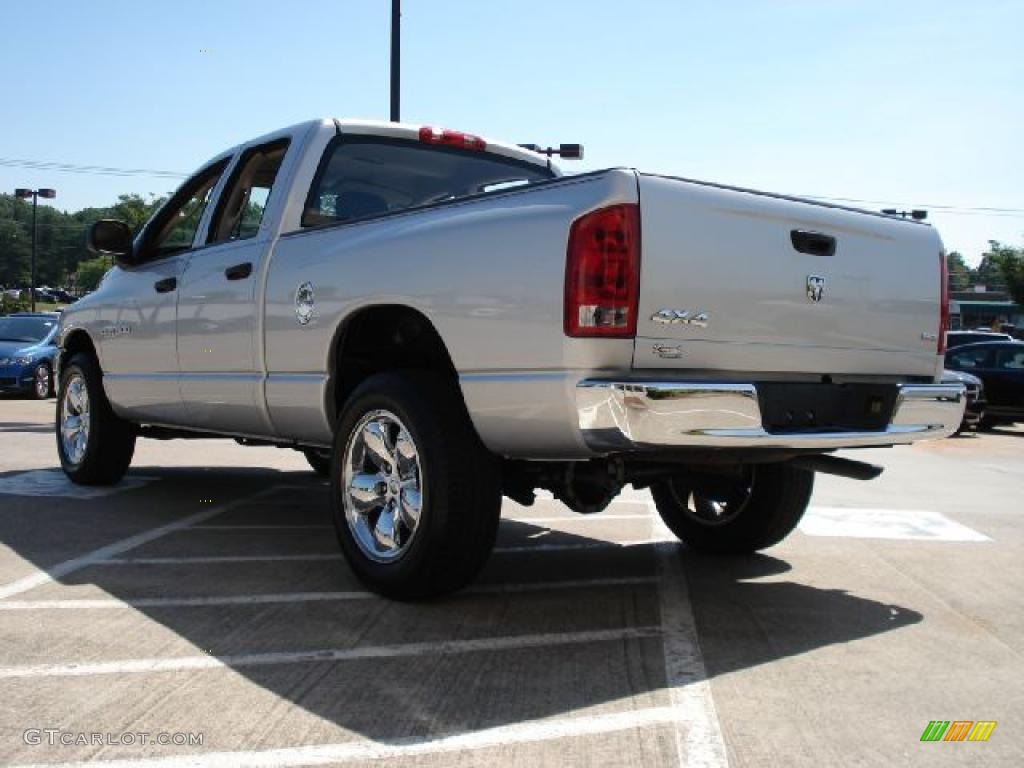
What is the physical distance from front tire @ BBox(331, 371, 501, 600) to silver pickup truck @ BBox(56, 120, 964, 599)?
0.01m

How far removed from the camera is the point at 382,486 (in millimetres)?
4387

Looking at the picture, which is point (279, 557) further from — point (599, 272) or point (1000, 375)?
point (1000, 375)

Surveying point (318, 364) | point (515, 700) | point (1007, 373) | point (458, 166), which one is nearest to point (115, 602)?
point (318, 364)

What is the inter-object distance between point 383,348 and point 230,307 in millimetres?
991

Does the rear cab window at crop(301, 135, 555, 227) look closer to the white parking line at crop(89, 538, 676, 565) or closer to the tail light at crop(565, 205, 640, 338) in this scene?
the white parking line at crop(89, 538, 676, 565)

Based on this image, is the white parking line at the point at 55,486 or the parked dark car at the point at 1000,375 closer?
the white parking line at the point at 55,486

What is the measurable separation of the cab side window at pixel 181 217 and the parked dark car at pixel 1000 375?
14.8 meters

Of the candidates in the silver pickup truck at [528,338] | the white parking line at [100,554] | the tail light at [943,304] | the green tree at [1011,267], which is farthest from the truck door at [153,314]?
the green tree at [1011,267]

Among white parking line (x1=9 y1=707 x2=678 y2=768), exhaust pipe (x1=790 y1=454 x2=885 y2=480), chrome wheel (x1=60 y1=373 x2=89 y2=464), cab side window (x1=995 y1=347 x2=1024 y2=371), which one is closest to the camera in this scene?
white parking line (x1=9 y1=707 x2=678 y2=768)

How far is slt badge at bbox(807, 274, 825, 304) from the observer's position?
4.09m

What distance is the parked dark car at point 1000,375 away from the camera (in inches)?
719

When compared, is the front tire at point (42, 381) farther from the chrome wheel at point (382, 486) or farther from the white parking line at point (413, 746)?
the white parking line at point (413, 746)

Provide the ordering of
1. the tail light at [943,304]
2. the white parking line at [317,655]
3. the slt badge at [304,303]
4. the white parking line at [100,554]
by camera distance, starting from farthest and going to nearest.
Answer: the slt badge at [304,303], the tail light at [943,304], the white parking line at [100,554], the white parking line at [317,655]

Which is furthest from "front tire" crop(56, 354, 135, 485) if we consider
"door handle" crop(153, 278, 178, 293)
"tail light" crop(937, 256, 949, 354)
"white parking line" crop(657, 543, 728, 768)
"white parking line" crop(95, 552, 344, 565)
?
"tail light" crop(937, 256, 949, 354)
